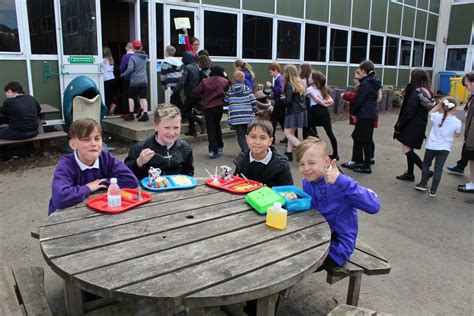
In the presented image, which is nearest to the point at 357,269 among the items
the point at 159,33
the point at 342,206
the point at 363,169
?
the point at 342,206

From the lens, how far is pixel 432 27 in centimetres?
1973

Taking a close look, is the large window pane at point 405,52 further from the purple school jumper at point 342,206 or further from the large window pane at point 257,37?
the purple school jumper at point 342,206

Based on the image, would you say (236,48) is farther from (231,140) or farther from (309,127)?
(309,127)

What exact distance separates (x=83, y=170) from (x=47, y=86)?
5.72 meters

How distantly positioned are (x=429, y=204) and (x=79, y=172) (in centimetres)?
439

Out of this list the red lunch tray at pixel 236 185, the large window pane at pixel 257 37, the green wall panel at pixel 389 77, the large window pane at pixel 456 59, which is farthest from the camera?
the large window pane at pixel 456 59

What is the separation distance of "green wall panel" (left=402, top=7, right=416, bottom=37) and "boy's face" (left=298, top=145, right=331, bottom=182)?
17.4 meters

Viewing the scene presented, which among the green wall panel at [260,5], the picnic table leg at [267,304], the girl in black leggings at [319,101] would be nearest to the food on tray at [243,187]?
the picnic table leg at [267,304]

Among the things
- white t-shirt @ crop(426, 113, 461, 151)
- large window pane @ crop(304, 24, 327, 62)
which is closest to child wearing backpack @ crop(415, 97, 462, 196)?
white t-shirt @ crop(426, 113, 461, 151)

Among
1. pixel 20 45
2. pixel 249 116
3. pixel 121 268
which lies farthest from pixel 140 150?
pixel 20 45

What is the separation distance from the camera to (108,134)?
330 inches

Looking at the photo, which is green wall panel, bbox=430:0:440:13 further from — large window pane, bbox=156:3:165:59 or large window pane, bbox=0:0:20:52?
large window pane, bbox=0:0:20:52

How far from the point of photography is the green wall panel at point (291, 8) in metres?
11.9

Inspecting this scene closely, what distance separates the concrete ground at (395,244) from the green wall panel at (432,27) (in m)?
15.5
